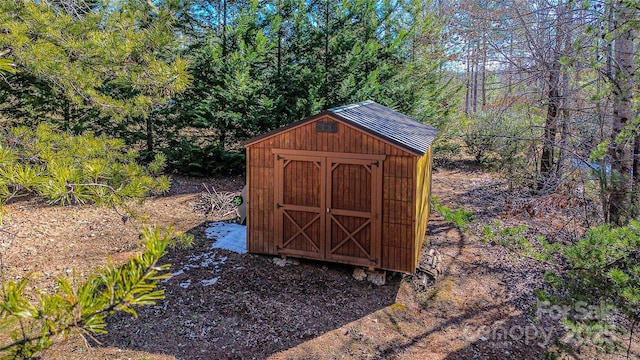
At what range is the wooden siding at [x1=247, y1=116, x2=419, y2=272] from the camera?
A: 5902mm

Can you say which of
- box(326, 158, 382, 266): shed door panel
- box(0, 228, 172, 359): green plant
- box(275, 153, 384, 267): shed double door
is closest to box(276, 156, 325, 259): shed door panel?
box(275, 153, 384, 267): shed double door

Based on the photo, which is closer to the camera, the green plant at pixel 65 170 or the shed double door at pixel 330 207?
the green plant at pixel 65 170

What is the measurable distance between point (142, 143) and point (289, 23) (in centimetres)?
570

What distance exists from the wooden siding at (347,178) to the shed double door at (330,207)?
6cm

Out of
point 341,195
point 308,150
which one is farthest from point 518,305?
point 308,150

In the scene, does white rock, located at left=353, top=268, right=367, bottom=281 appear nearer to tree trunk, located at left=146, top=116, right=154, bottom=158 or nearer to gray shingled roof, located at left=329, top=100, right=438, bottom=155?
gray shingled roof, located at left=329, top=100, right=438, bottom=155

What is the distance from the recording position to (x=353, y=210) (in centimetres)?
620

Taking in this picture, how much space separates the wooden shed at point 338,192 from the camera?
595 cm

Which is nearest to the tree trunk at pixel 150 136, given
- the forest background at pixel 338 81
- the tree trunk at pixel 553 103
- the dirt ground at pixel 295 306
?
the forest background at pixel 338 81

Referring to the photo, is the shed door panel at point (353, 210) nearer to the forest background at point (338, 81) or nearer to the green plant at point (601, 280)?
the forest background at point (338, 81)

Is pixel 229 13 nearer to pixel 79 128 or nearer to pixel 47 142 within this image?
pixel 79 128

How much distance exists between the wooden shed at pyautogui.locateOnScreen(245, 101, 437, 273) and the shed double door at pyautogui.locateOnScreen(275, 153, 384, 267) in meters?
0.02

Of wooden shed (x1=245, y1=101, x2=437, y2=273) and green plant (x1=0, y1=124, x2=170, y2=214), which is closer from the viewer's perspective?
green plant (x1=0, y1=124, x2=170, y2=214)

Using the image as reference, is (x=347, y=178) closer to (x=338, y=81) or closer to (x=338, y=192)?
(x=338, y=192)
